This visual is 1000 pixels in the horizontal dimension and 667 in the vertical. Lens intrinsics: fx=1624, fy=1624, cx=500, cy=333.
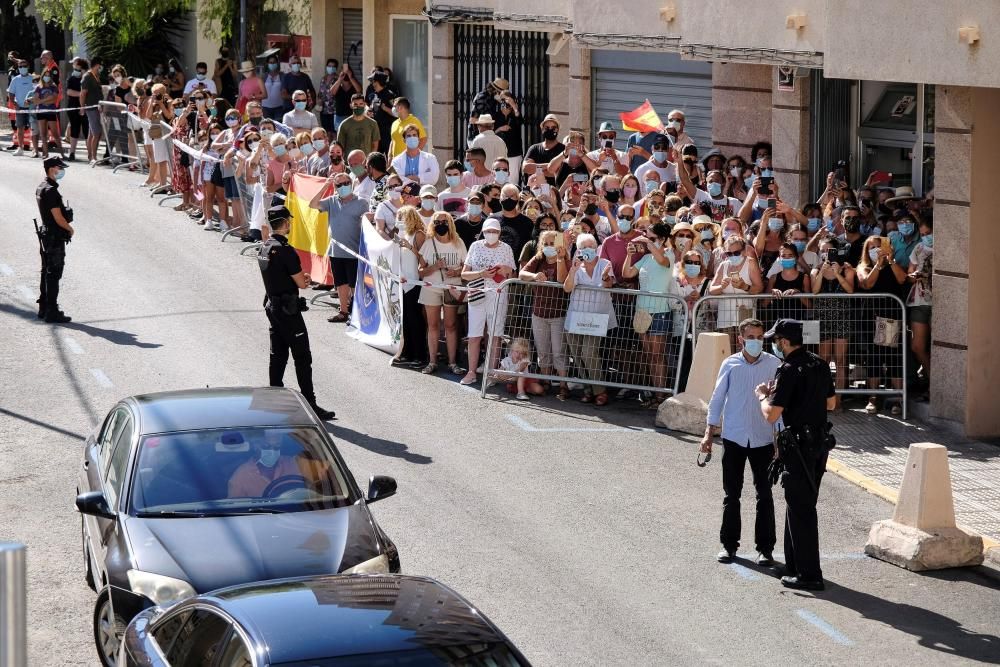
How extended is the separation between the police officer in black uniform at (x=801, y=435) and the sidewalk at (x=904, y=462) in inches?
65.9

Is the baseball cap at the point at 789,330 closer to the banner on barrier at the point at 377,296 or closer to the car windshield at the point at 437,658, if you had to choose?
the car windshield at the point at 437,658

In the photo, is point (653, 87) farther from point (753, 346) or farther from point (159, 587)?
point (159, 587)

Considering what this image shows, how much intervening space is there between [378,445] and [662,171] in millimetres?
6258

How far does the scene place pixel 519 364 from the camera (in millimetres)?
16453

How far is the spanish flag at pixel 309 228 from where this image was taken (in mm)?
20734

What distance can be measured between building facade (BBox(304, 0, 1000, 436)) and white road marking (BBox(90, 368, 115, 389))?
743cm

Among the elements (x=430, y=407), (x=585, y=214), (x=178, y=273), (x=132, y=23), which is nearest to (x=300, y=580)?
(x=430, y=407)

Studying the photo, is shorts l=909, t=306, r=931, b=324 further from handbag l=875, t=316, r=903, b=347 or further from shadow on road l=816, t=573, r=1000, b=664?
shadow on road l=816, t=573, r=1000, b=664

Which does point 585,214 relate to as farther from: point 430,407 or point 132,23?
point 132,23

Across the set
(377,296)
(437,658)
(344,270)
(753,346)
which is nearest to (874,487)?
(753,346)

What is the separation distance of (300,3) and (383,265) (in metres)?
19.6

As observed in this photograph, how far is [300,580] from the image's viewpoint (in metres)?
7.39

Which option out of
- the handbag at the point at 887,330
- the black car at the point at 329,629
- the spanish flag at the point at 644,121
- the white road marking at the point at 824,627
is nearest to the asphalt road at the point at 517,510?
the white road marking at the point at 824,627

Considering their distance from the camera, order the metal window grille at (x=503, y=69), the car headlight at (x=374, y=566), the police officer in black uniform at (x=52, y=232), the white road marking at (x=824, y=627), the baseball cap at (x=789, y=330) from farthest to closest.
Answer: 1. the metal window grille at (x=503, y=69)
2. the police officer in black uniform at (x=52, y=232)
3. the baseball cap at (x=789, y=330)
4. the white road marking at (x=824, y=627)
5. the car headlight at (x=374, y=566)
